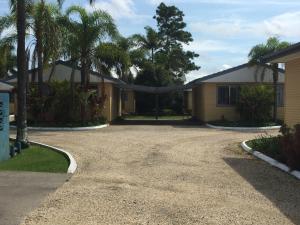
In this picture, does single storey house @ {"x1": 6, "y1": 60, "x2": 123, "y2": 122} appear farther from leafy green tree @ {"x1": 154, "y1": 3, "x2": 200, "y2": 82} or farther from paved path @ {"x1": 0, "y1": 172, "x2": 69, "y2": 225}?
leafy green tree @ {"x1": 154, "y1": 3, "x2": 200, "y2": 82}

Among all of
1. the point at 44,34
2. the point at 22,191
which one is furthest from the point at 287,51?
the point at 44,34

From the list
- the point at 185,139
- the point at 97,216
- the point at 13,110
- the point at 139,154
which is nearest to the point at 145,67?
the point at 13,110

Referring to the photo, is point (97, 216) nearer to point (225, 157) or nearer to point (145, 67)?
point (225, 157)

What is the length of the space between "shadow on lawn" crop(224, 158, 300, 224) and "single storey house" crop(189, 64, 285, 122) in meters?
16.8

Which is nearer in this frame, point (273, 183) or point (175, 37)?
point (273, 183)

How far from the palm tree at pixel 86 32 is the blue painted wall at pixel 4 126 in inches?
515

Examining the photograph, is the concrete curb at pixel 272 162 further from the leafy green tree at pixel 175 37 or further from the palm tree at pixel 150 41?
the leafy green tree at pixel 175 37

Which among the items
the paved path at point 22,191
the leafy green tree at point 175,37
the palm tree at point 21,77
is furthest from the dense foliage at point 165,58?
the paved path at point 22,191

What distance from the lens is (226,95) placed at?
31.2 metres

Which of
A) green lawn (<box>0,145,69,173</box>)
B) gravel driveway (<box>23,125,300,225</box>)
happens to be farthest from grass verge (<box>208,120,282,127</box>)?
green lawn (<box>0,145,69,173</box>)

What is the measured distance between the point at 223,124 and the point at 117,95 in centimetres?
1081

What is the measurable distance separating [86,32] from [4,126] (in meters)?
13.7

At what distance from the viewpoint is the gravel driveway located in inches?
304

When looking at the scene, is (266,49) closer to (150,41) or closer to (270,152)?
(270,152)
